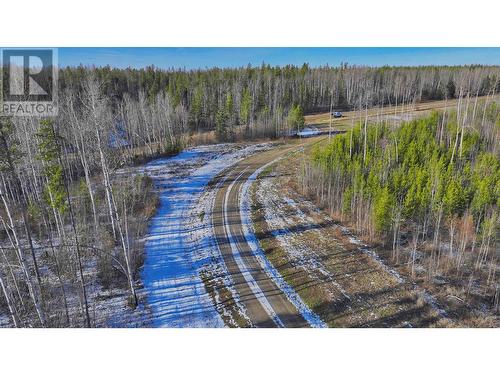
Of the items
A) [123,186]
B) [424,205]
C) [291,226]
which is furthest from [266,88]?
[424,205]

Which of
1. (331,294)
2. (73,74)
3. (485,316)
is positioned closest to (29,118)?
(331,294)

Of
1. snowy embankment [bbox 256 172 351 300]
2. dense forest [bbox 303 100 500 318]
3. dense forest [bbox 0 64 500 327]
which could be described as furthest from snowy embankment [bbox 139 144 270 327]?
dense forest [bbox 303 100 500 318]

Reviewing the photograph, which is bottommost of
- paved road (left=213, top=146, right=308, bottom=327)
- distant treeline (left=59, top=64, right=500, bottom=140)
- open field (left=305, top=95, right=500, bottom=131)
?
paved road (left=213, top=146, right=308, bottom=327)

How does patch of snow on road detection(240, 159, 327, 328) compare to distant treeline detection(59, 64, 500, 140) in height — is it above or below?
below

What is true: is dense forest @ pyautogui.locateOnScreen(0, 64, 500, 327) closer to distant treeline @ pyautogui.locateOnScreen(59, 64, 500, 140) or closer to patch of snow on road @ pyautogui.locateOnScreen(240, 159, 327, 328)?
distant treeline @ pyautogui.locateOnScreen(59, 64, 500, 140)

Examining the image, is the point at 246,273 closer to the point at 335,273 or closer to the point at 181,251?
the point at 181,251

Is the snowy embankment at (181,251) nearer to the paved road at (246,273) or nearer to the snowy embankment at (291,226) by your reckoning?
the paved road at (246,273)

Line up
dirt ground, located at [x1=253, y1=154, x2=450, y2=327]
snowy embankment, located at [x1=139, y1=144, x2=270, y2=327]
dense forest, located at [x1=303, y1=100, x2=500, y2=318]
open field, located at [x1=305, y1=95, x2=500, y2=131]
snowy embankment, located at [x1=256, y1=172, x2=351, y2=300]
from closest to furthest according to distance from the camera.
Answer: dirt ground, located at [x1=253, y1=154, x2=450, y2=327] < snowy embankment, located at [x1=139, y1=144, x2=270, y2=327] < snowy embankment, located at [x1=256, y1=172, x2=351, y2=300] < dense forest, located at [x1=303, y1=100, x2=500, y2=318] < open field, located at [x1=305, y1=95, x2=500, y2=131]

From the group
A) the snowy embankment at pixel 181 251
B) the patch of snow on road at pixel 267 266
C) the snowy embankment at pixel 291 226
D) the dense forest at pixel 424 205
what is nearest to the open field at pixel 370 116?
the dense forest at pixel 424 205
